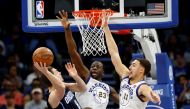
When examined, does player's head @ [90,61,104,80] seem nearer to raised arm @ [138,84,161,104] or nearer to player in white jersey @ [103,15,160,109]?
player in white jersey @ [103,15,160,109]

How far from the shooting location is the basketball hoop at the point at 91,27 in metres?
7.12

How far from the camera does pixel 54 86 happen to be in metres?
6.22

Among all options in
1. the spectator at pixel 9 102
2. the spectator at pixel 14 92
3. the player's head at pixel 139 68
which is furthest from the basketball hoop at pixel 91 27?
the spectator at pixel 14 92

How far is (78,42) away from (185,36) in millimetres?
2721

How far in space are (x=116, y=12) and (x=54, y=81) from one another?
1461 millimetres

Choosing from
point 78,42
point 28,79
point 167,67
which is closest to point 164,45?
point 78,42

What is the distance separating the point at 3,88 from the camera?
37.1 feet

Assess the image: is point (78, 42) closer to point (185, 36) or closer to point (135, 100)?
point (185, 36)

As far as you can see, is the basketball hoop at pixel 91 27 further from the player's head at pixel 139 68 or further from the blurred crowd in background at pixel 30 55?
the blurred crowd in background at pixel 30 55

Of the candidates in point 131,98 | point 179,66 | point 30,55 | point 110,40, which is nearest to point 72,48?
point 110,40

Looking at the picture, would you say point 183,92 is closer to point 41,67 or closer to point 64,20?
point 64,20

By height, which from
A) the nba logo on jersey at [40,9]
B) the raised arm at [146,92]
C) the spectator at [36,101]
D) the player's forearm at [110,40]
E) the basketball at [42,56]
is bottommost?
the spectator at [36,101]

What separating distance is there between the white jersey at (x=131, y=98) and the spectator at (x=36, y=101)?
371 cm

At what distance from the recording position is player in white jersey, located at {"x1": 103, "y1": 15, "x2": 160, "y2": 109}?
6543mm
